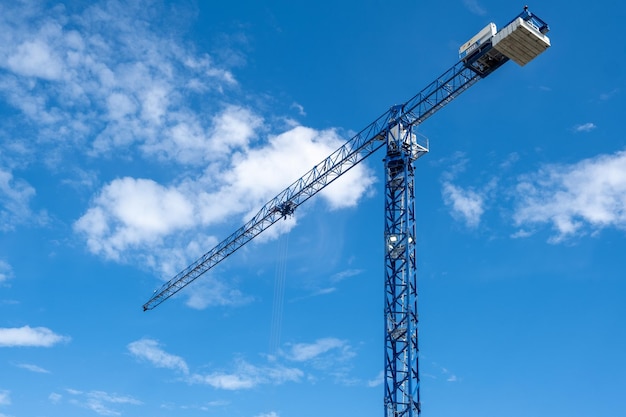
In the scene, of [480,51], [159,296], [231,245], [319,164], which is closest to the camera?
[480,51]

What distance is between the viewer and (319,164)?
77.1m

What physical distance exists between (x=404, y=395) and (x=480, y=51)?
30063 millimetres

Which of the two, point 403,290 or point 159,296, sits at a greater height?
point 159,296

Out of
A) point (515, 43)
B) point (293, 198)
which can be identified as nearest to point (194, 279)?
point (293, 198)

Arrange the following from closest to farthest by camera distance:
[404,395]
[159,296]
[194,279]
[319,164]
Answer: [404,395] → [319,164] → [194,279] → [159,296]

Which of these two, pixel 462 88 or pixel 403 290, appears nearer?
pixel 403 290

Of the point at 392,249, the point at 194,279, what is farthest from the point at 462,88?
the point at 194,279

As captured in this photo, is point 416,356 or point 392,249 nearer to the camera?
point 416,356

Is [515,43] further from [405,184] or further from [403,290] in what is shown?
[403,290]

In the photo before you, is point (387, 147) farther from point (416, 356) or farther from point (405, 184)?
point (416, 356)

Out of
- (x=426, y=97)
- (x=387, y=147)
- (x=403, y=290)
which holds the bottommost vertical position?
(x=403, y=290)

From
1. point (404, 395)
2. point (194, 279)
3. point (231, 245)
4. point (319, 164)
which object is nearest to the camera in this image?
point (404, 395)

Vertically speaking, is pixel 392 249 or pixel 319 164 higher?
pixel 319 164

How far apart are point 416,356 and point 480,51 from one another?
26.9m
